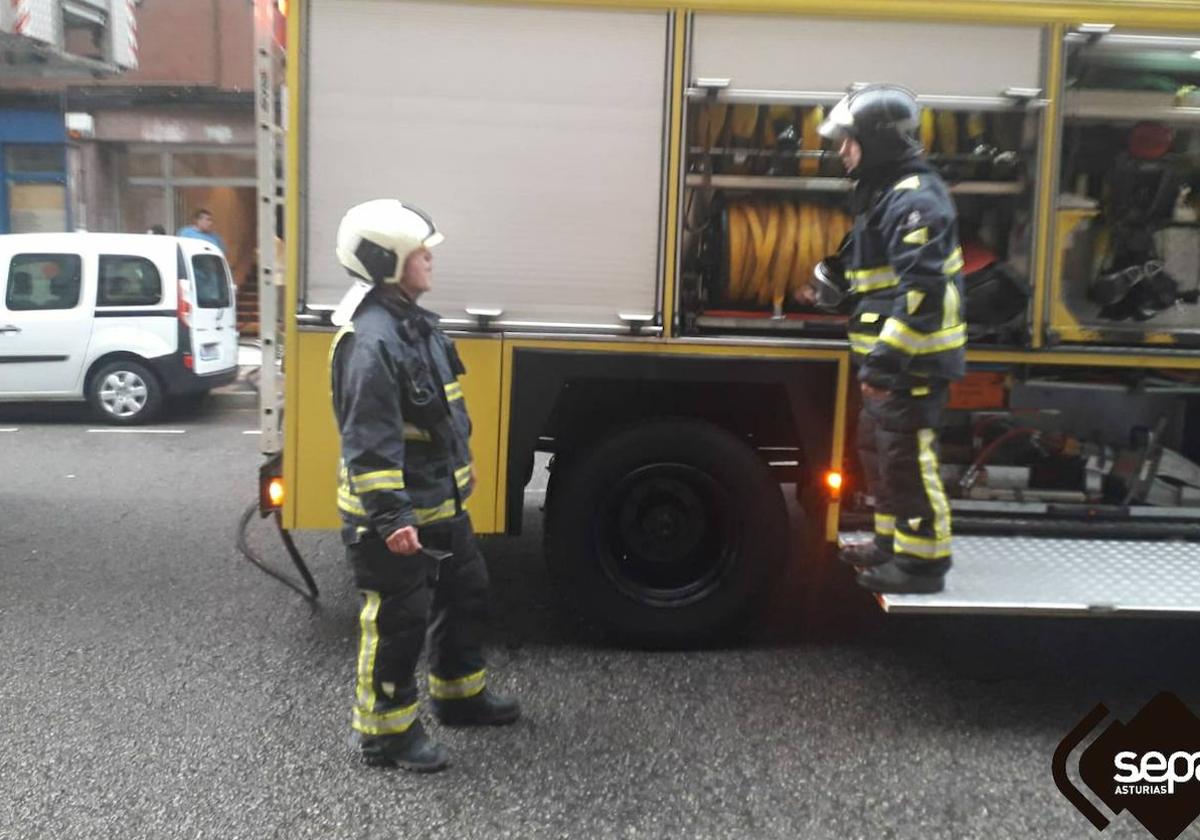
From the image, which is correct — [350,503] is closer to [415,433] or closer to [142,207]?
[415,433]

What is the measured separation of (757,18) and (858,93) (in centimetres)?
56

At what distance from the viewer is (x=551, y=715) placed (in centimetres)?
408

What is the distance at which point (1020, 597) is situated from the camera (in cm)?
405

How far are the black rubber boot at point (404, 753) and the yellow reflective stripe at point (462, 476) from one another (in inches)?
32.4

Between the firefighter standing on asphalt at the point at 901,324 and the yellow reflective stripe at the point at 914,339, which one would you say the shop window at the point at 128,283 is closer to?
the firefighter standing on asphalt at the point at 901,324

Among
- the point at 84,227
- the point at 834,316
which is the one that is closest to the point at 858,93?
the point at 834,316

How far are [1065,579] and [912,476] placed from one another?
0.81 meters

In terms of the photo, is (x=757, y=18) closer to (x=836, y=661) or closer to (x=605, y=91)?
(x=605, y=91)

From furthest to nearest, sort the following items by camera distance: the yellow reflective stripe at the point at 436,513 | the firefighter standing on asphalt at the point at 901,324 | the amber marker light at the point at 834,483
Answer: the amber marker light at the point at 834,483 < the firefighter standing on asphalt at the point at 901,324 < the yellow reflective stripe at the point at 436,513

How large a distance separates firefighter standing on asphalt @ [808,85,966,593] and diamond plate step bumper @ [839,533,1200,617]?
0.16 meters

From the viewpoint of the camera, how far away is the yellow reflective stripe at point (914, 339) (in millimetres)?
3857

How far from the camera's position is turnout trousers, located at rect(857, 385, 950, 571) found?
3.98 metres

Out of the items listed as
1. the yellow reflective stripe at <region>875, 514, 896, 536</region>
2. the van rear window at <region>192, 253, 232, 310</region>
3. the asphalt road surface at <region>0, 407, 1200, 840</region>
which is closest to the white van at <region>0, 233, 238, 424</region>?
the van rear window at <region>192, 253, 232, 310</region>

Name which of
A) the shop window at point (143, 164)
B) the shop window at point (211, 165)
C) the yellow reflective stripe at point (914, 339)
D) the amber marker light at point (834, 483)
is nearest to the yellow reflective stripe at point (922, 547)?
the amber marker light at point (834, 483)
